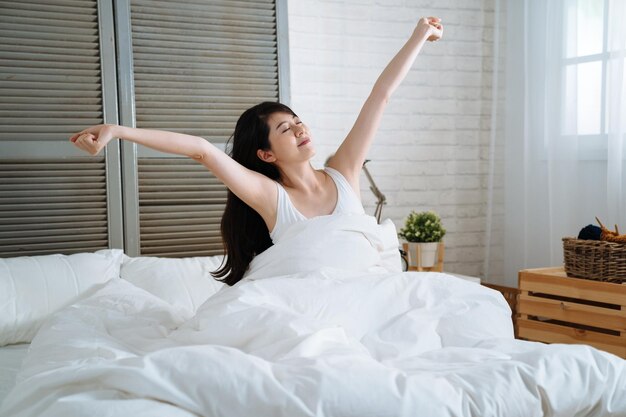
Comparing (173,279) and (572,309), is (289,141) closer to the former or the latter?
(173,279)

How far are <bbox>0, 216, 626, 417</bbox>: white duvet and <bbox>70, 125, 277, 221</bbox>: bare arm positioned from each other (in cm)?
20

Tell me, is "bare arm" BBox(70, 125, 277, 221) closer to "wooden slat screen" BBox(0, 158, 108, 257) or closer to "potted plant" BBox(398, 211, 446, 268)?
"wooden slat screen" BBox(0, 158, 108, 257)

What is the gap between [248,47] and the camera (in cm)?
325

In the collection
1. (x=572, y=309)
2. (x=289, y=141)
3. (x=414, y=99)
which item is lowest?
(x=572, y=309)

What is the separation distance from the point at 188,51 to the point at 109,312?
4.43 feet

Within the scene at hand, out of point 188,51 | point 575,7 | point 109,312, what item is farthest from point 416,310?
point 575,7

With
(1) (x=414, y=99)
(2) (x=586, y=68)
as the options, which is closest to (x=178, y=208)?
A: (1) (x=414, y=99)

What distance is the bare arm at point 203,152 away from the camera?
6.42ft

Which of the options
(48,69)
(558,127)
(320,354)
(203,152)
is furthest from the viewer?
(558,127)

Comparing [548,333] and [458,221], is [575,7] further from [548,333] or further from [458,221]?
[548,333]

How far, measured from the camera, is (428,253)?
3.57 m

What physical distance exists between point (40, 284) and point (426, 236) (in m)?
1.79

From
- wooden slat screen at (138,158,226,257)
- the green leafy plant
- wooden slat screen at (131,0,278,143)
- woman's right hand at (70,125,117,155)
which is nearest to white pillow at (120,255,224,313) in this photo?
wooden slat screen at (138,158,226,257)

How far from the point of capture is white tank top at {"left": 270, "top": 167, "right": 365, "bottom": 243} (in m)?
2.36
